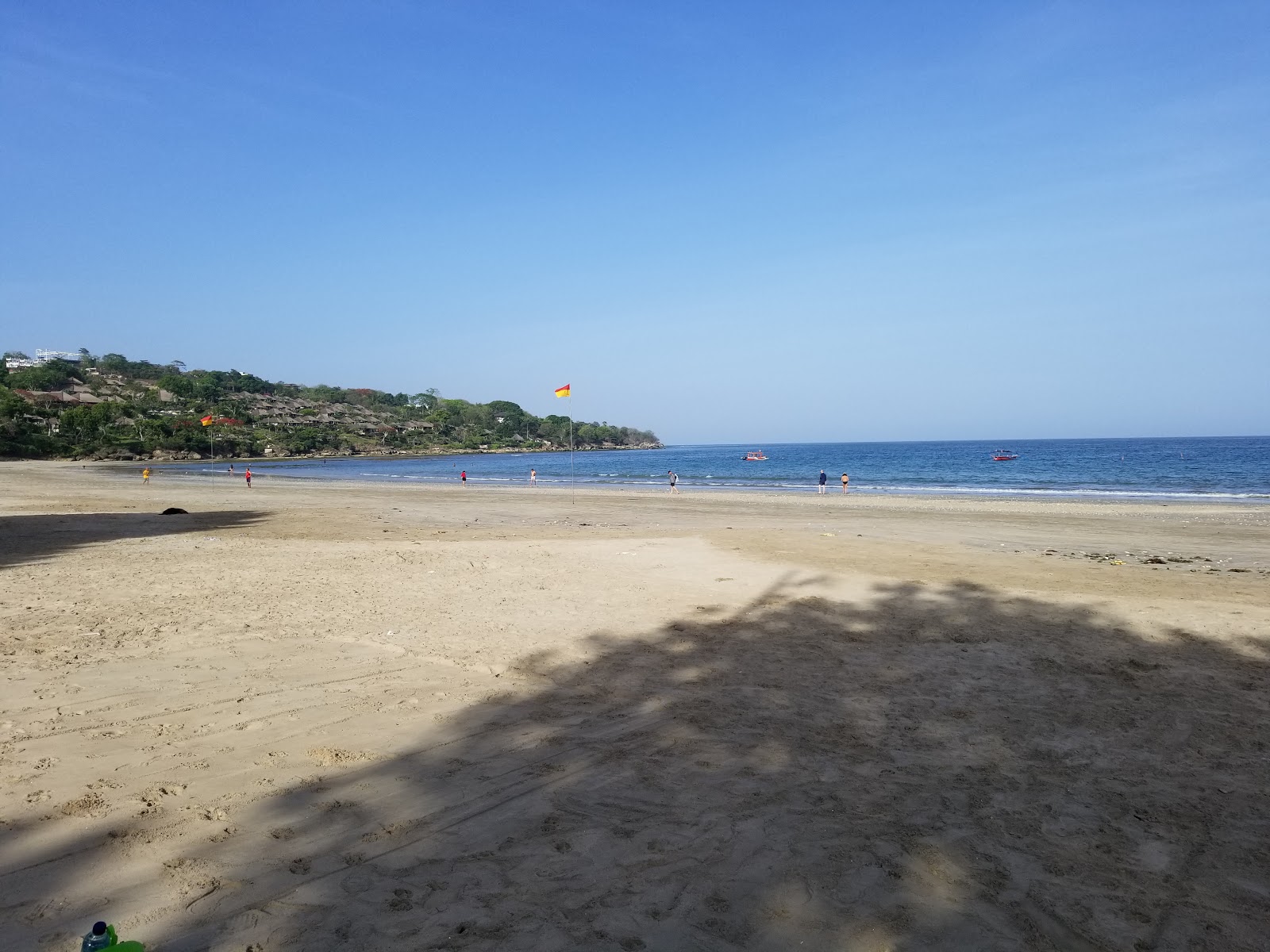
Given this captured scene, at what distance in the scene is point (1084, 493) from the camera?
35.6 metres

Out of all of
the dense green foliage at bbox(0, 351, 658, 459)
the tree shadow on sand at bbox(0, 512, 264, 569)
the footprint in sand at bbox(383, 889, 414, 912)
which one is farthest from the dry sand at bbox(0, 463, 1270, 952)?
the dense green foliage at bbox(0, 351, 658, 459)

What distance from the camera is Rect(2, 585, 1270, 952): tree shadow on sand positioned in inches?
119

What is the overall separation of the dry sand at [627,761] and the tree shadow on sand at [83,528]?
8.06 feet

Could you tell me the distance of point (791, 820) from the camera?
391 centimetres

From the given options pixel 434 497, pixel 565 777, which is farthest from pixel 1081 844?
pixel 434 497

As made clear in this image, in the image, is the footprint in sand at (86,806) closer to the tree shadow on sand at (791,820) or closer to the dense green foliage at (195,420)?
the tree shadow on sand at (791,820)

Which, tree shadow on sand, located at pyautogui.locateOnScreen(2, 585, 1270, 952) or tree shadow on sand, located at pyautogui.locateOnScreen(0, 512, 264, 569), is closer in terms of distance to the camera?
tree shadow on sand, located at pyautogui.locateOnScreen(2, 585, 1270, 952)

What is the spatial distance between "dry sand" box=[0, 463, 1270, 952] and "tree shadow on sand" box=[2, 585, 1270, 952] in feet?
0.07

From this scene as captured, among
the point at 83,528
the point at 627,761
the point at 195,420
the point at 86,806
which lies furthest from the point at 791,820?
the point at 195,420

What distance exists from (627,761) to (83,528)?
16483 millimetres

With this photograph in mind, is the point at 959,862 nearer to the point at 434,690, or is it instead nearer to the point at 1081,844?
the point at 1081,844

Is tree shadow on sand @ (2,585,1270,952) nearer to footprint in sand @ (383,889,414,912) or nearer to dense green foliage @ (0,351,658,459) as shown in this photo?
footprint in sand @ (383,889,414,912)

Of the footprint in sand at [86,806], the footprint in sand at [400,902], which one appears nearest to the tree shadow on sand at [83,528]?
the footprint in sand at [86,806]

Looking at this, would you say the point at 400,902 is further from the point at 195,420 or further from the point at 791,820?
the point at 195,420
